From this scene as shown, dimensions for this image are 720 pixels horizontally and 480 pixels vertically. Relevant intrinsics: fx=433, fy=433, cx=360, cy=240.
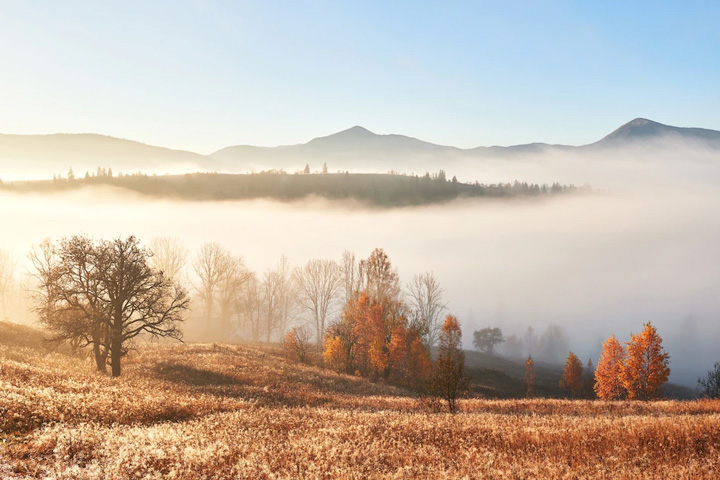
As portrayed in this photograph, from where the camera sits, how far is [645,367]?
63031 millimetres

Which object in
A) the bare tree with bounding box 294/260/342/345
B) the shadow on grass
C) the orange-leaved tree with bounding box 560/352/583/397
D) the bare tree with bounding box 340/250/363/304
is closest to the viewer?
the shadow on grass

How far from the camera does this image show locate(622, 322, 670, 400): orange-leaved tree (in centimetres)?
6166

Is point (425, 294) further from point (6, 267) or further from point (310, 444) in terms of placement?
point (6, 267)

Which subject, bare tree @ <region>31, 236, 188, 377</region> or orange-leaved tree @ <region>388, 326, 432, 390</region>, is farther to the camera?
orange-leaved tree @ <region>388, 326, 432, 390</region>

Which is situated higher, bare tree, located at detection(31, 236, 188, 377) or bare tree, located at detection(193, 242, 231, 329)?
bare tree, located at detection(31, 236, 188, 377)

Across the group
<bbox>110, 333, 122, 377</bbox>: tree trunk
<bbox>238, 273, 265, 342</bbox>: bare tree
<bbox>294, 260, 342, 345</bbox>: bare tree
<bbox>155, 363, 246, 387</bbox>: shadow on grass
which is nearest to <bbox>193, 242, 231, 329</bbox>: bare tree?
<bbox>238, 273, 265, 342</bbox>: bare tree

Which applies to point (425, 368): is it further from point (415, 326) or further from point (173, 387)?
point (173, 387)

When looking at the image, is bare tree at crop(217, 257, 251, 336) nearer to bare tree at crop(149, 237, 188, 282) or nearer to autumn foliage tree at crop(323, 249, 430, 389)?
bare tree at crop(149, 237, 188, 282)

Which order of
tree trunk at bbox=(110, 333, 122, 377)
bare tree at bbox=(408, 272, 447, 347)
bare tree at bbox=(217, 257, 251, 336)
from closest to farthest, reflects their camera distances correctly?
tree trunk at bbox=(110, 333, 122, 377) → bare tree at bbox=(408, 272, 447, 347) → bare tree at bbox=(217, 257, 251, 336)

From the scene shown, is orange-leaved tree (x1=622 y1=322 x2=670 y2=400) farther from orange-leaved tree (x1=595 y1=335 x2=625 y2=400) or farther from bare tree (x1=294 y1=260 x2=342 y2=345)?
bare tree (x1=294 y1=260 x2=342 y2=345)

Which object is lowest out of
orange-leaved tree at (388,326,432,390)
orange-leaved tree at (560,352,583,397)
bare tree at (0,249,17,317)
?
orange-leaved tree at (560,352,583,397)

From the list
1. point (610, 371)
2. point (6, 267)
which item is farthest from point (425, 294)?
point (6, 267)

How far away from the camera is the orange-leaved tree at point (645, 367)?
61.7 metres

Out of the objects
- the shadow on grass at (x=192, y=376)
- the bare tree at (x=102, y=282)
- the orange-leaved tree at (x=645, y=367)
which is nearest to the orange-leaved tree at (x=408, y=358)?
the shadow on grass at (x=192, y=376)
